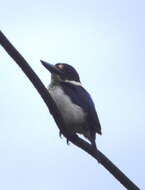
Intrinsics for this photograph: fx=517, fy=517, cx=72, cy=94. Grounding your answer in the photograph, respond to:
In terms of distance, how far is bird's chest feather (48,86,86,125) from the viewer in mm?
5878

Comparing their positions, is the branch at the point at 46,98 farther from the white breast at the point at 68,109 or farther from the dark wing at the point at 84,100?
the white breast at the point at 68,109

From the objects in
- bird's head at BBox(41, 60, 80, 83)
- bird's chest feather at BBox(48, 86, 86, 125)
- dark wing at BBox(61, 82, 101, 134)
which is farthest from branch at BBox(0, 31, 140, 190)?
bird's head at BBox(41, 60, 80, 83)

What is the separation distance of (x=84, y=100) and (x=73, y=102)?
13 centimetres

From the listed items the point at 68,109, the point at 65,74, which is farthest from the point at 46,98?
the point at 65,74

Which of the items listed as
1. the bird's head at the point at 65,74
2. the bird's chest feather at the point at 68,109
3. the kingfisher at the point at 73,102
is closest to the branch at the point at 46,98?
the kingfisher at the point at 73,102

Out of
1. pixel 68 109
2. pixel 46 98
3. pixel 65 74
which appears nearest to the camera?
pixel 46 98

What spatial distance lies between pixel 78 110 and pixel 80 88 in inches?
23.3

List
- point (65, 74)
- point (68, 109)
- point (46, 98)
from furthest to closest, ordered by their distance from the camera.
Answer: point (65, 74), point (68, 109), point (46, 98)

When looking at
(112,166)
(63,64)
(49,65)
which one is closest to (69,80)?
(63,64)

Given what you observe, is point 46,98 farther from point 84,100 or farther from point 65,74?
point 65,74

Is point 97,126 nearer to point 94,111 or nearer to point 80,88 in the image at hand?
point 94,111

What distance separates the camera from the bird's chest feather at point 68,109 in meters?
5.88

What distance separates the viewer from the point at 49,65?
16.3 feet

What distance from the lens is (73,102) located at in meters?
6.17
